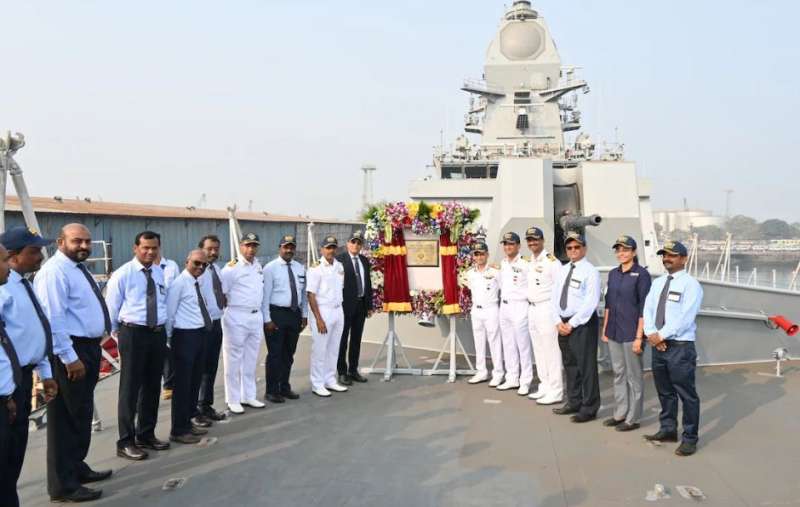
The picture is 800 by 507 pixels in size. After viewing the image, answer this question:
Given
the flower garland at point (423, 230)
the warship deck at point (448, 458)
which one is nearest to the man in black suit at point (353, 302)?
the flower garland at point (423, 230)

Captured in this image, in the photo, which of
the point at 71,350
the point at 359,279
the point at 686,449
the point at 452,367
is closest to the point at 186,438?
the point at 71,350

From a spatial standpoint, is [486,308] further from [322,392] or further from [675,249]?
[675,249]

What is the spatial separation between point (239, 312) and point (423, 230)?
235 centimetres

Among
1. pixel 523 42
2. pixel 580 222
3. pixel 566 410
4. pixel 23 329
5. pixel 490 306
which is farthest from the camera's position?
pixel 523 42

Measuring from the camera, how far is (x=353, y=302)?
6.57 meters

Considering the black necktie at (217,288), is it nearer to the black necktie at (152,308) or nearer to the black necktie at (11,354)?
the black necktie at (152,308)

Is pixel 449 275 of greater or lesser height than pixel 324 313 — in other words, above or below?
above

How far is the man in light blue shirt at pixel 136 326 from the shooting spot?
417 centimetres

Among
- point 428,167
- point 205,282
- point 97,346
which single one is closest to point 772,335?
point 205,282

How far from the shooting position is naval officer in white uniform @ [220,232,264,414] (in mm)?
5430

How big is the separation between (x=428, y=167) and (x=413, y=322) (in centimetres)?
597

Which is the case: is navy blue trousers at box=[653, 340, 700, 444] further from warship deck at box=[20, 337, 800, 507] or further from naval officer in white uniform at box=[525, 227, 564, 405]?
naval officer in white uniform at box=[525, 227, 564, 405]

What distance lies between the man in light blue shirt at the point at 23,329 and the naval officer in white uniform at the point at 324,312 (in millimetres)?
3061

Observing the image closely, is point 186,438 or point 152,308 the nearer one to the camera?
point 152,308
